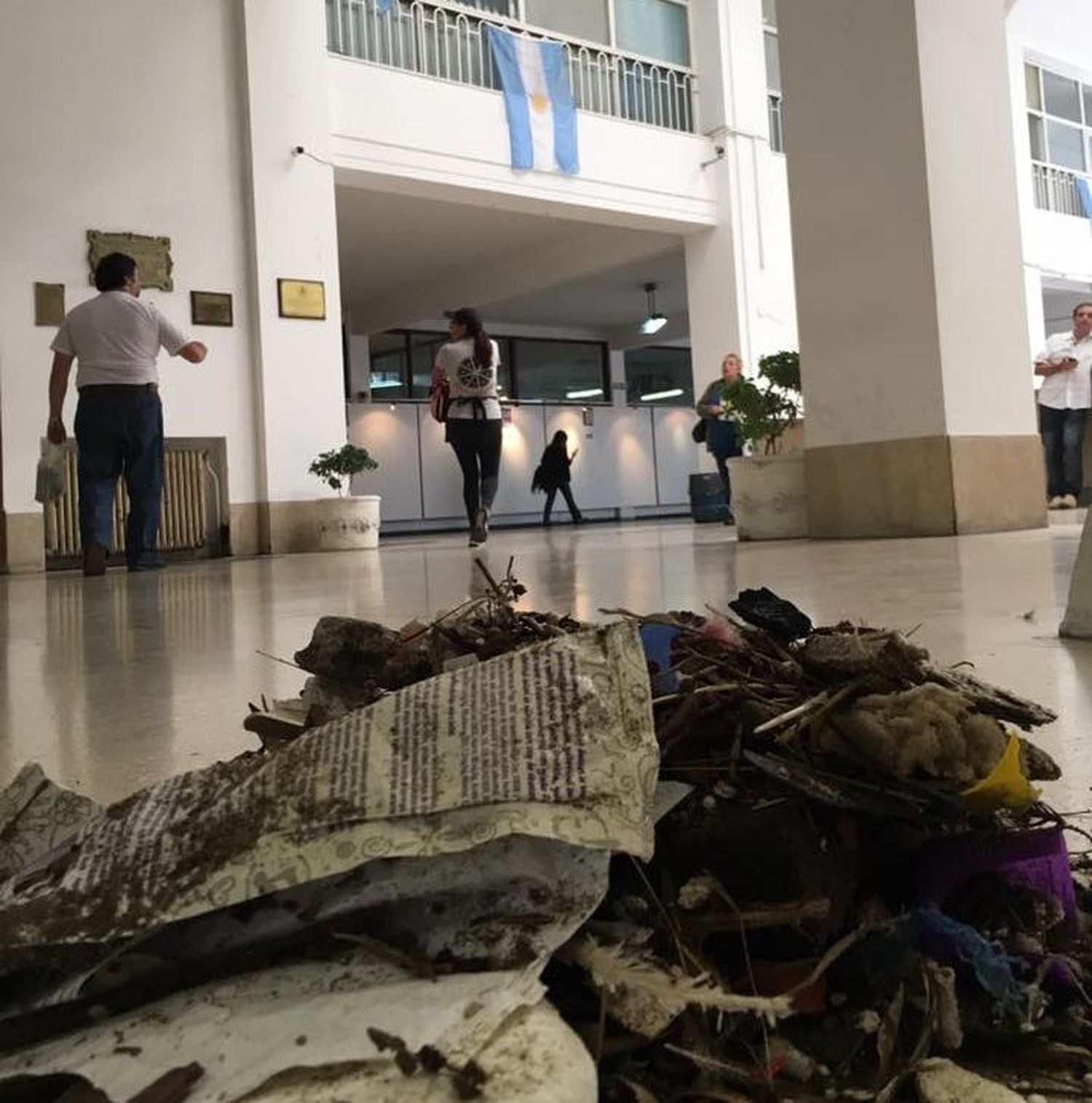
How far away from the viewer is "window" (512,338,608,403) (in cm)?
1872

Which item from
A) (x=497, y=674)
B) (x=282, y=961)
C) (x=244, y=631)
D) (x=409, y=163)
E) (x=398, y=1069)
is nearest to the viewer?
(x=398, y=1069)

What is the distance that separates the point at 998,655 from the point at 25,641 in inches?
86.7

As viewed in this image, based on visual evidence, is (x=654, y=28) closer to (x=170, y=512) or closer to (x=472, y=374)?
(x=472, y=374)

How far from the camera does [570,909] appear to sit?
59 centimetres

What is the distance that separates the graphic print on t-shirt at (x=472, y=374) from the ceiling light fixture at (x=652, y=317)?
30.5ft

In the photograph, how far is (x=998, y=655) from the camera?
5.04 ft

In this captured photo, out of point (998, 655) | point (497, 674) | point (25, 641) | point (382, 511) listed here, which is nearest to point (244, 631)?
point (25, 641)

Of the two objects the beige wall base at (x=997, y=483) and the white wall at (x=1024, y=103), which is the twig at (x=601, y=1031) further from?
the white wall at (x=1024, y=103)

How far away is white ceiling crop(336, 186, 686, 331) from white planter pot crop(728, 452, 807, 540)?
609cm

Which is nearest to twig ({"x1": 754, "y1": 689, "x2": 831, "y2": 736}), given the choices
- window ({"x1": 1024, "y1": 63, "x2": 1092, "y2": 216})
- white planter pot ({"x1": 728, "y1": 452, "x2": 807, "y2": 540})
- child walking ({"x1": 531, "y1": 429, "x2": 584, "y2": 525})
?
white planter pot ({"x1": 728, "y1": 452, "x2": 807, "y2": 540})

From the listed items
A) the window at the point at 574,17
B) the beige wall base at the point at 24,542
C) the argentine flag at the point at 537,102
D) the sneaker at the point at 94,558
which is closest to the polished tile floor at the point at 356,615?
the sneaker at the point at 94,558

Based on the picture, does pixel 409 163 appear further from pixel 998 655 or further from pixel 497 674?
pixel 497 674

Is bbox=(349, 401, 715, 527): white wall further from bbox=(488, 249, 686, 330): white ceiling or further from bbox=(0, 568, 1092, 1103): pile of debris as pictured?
bbox=(0, 568, 1092, 1103): pile of debris

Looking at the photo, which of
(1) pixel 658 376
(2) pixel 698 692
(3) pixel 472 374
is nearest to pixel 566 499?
(1) pixel 658 376
